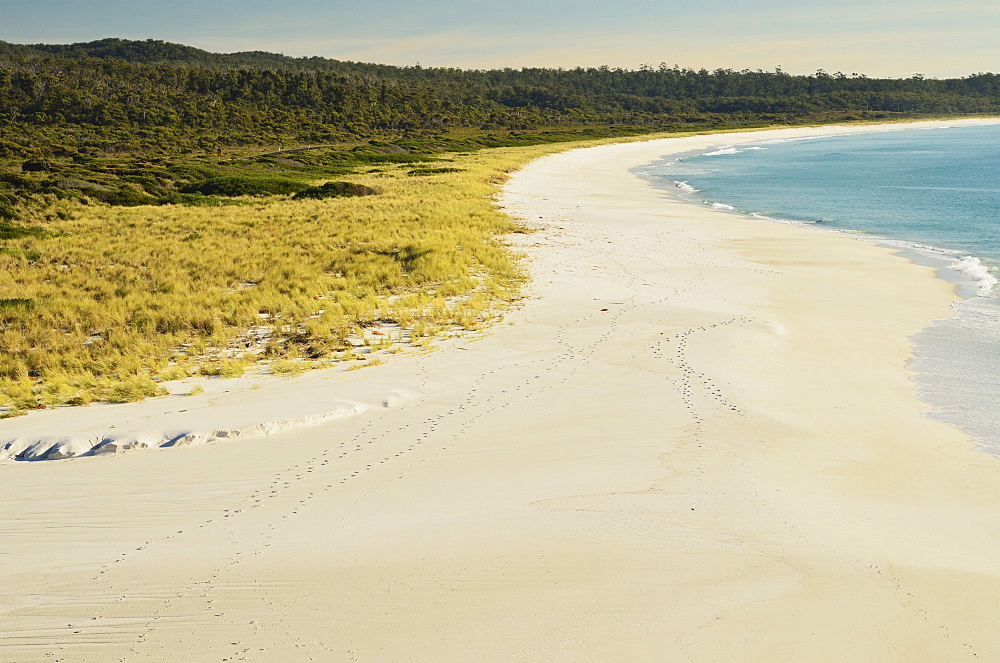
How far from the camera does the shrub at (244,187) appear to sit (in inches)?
1517

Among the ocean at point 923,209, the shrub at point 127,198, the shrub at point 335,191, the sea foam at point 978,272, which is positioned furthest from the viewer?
the shrub at point 335,191

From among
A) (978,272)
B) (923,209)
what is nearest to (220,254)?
(978,272)

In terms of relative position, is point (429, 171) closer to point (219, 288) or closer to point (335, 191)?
point (335, 191)

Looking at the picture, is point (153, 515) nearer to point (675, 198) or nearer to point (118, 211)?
point (118, 211)

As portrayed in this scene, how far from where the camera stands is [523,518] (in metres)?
6.13

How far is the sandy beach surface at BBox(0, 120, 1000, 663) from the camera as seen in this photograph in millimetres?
4648

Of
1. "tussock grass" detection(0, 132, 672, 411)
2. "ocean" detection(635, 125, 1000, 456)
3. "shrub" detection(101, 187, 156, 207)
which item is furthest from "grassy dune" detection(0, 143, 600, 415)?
"ocean" detection(635, 125, 1000, 456)

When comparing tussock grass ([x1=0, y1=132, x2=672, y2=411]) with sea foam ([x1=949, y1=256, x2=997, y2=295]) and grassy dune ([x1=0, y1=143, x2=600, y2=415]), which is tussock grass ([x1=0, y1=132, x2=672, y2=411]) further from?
sea foam ([x1=949, y1=256, x2=997, y2=295])

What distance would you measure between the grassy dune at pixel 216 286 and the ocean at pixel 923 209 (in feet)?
23.9

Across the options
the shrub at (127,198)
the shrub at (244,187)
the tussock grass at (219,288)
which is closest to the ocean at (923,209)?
the tussock grass at (219,288)

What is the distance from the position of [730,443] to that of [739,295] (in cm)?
880

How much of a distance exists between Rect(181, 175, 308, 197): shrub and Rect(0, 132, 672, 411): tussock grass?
8755mm

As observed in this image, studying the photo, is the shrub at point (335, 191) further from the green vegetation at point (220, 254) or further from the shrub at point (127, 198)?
the shrub at point (127, 198)

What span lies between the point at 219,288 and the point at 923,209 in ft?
99.6
